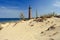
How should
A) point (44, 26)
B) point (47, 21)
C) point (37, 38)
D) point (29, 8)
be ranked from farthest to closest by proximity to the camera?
point (29, 8)
point (47, 21)
point (44, 26)
point (37, 38)

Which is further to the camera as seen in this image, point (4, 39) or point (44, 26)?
point (44, 26)

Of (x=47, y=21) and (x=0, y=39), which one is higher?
(x=47, y=21)

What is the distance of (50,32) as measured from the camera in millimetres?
7770

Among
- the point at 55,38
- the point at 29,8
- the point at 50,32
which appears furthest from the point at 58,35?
the point at 29,8

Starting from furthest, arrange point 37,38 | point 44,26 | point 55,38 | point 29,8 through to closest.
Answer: point 29,8 → point 44,26 → point 37,38 → point 55,38

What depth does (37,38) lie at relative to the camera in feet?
24.4

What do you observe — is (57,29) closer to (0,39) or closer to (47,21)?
(47,21)

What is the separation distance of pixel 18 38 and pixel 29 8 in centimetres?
1371

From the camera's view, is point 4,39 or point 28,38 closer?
point 28,38

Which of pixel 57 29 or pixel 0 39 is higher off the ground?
pixel 57 29

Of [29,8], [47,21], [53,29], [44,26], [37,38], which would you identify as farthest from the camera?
[29,8]

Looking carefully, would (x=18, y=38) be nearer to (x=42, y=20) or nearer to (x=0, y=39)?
(x=0, y=39)

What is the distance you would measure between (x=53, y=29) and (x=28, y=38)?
1.48m

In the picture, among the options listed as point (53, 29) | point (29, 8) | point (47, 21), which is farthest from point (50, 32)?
point (29, 8)
